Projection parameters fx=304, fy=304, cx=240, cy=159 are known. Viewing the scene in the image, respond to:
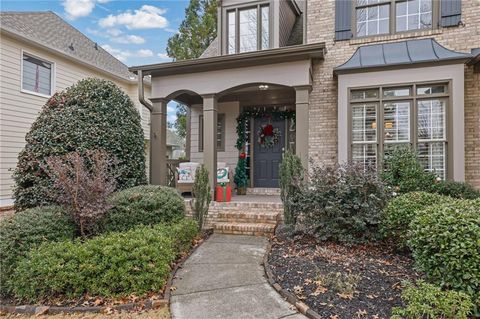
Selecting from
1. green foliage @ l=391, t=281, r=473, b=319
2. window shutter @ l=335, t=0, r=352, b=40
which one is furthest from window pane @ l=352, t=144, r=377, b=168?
green foliage @ l=391, t=281, r=473, b=319

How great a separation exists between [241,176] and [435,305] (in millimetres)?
7181

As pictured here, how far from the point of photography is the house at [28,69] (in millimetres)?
9219

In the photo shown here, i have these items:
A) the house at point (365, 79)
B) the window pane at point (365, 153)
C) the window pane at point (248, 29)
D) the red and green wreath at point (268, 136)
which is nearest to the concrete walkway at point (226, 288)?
the house at point (365, 79)

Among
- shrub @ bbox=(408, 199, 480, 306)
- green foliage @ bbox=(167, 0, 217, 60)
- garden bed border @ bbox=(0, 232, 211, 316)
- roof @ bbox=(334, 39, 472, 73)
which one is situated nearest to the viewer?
shrub @ bbox=(408, 199, 480, 306)

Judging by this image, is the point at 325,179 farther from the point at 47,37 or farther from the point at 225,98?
the point at 47,37

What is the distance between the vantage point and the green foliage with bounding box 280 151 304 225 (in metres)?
5.60

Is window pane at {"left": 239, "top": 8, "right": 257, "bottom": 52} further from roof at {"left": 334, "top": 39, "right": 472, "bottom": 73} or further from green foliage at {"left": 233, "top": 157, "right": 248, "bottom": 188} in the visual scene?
green foliage at {"left": 233, "top": 157, "right": 248, "bottom": 188}

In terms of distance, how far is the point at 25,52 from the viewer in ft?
32.1

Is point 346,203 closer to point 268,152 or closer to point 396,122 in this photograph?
point 396,122

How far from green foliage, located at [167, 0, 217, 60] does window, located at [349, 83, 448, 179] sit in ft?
47.1

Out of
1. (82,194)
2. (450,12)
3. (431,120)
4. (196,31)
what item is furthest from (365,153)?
(196,31)

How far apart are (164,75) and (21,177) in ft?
13.9

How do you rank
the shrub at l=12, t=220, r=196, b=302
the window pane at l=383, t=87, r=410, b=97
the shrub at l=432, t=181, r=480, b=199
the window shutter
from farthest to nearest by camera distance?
the window shutter, the window pane at l=383, t=87, r=410, b=97, the shrub at l=432, t=181, r=480, b=199, the shrub at l=12, t=220, r=196, b=302

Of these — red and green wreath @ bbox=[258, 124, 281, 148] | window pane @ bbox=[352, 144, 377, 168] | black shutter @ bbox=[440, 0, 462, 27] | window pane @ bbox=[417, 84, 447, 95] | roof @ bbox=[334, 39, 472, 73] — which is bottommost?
window pane @ bbox=[352, 144, 377, 168]
